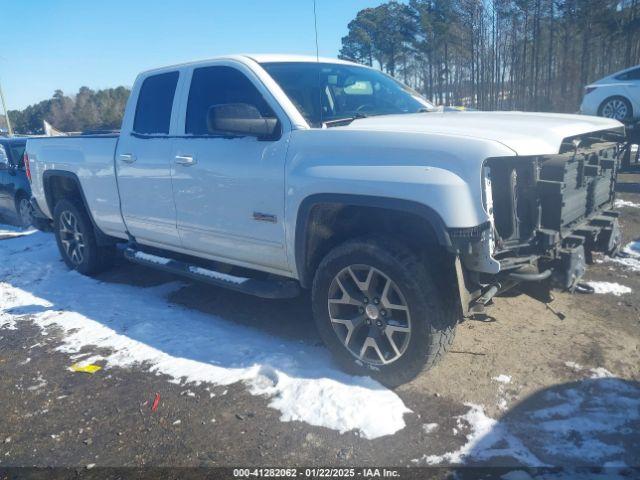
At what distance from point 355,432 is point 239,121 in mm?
2135

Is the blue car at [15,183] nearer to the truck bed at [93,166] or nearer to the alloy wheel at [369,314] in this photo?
the truck bed at [93,166]

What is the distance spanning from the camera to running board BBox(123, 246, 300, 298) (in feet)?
12.5

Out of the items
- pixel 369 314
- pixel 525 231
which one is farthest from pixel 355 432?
pixel 525 231

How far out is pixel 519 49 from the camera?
27906 mm

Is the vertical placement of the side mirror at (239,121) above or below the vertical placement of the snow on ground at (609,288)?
above

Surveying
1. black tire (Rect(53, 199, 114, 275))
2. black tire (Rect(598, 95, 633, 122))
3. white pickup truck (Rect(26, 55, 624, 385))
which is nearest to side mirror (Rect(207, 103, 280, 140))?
white pickup truck (Rect(26, 55, 624, 385))

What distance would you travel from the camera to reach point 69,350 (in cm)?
421

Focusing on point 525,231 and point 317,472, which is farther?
point 525,231

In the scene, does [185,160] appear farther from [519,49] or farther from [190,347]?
[519,49]

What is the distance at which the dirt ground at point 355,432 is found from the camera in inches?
108

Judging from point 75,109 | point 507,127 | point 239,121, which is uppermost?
point 75,109

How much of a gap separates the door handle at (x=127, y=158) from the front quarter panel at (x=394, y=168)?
2.03 meters

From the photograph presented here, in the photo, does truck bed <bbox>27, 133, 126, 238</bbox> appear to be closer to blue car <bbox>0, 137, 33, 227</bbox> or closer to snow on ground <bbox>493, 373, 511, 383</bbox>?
snow on ground <bbox>493, 373, 511, 383</bbox>

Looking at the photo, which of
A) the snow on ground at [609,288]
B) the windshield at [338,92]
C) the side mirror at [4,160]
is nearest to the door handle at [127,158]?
the windshield at [338,92]
